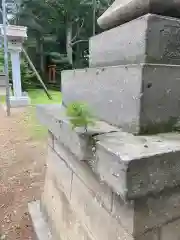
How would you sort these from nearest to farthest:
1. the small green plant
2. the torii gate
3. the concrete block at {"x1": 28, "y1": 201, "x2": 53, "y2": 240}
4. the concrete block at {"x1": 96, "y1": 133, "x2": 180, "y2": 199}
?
the concrete block at {"x1": 96, "y1": 133, "x2": 180, "y2": 199} < the small green plant < the concrete block at {"x1": 28, "y1": 201, "x2": 53, "y2": 240} < the torii gate

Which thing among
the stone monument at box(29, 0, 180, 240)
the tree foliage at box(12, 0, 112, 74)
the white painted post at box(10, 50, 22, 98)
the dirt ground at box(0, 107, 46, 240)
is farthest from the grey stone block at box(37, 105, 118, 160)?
the tree foliage at box(12, 0, 112, 74)

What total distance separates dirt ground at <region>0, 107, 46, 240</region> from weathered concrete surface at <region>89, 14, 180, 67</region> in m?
1.75

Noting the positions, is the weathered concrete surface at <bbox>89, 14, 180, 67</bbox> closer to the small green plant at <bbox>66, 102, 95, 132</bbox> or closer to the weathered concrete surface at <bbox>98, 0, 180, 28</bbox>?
the weathered concrete surface at <bbox>98, 0, 180, 28</bbox>

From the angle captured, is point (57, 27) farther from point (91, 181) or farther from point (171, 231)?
point (171, 231)

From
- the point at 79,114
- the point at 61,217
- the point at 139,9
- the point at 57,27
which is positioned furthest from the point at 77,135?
the point at 57,27

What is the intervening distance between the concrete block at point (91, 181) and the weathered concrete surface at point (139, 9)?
2.67ft

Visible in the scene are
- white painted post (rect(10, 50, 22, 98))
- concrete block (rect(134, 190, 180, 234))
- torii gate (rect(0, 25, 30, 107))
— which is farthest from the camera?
white painted post (rect(10, 50, 22, 98))

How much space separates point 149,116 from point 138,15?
0.53 metres

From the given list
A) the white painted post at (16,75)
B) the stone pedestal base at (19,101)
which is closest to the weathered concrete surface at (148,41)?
the stone pedestal base at (19,101)

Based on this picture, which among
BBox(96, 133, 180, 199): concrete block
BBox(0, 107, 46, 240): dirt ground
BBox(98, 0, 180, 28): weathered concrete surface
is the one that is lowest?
BBox(0, 107, 46, 240): dirt ground

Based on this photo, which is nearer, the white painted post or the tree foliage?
the white painted post

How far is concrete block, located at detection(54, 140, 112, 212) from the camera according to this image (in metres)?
1.06

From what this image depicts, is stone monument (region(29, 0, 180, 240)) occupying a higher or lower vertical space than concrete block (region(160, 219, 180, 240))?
higher

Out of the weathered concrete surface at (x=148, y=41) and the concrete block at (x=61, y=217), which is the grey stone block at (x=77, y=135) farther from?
the concrete block at (x=61, y=217)
